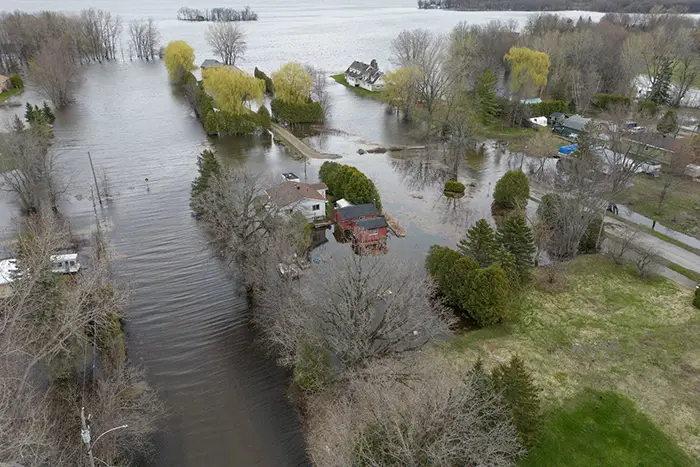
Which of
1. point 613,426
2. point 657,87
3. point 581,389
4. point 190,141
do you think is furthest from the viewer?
point 657,87

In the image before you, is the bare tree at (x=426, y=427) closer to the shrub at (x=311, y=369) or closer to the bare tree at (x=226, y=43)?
the shrub at (x=311, y=369)

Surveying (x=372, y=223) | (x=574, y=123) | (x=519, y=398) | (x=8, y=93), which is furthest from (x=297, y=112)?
(x=519, y=398)

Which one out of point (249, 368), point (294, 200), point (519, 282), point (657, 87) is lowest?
point (249, 368)

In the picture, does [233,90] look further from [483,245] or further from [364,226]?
[483,245]

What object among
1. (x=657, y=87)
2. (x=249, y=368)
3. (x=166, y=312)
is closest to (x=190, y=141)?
(x=166, y=312)

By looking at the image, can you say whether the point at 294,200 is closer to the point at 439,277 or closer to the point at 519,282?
→ the point at 439,277

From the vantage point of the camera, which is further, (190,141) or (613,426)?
(190,141)

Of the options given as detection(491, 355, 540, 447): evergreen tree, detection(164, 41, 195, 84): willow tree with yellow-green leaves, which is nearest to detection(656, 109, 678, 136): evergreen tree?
detection(491, 355, 540, 447): evergreen tree
